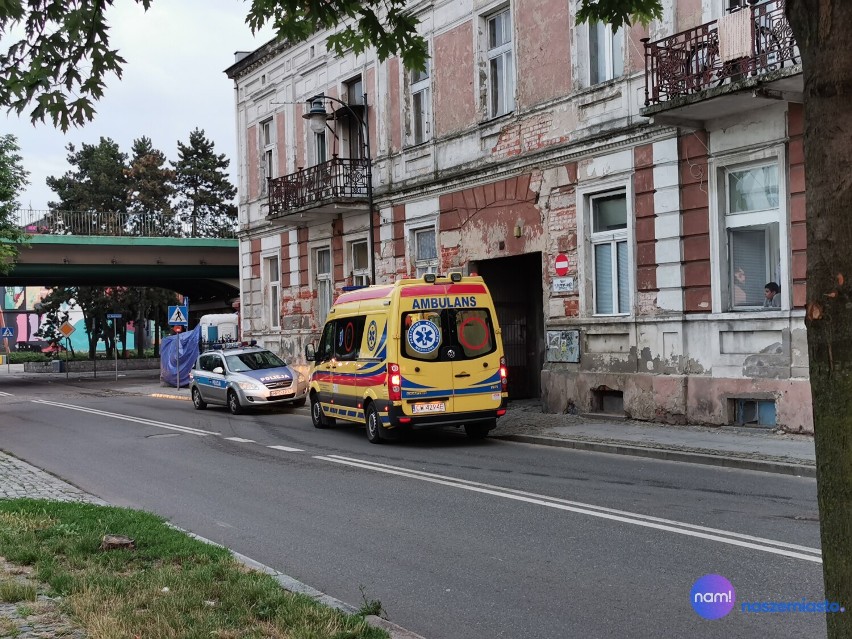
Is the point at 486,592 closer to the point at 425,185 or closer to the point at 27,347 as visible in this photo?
the point at 425,185

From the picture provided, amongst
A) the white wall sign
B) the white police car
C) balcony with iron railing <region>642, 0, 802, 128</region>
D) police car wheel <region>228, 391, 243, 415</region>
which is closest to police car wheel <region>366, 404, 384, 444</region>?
the white wall sign

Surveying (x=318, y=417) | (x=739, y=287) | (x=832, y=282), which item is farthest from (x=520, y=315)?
(x=832, y=282)

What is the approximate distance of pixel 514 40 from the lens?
19078 mm

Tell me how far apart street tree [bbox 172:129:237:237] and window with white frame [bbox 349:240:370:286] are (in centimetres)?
5162

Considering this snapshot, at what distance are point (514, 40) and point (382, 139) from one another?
574cm

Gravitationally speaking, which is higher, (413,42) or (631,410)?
(413,42)

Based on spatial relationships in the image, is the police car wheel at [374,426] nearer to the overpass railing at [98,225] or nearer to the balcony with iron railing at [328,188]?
the balcony with iron railing at [328,188]

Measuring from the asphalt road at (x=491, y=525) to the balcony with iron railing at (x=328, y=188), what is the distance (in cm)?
1047

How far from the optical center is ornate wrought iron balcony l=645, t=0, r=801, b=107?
12891 mm

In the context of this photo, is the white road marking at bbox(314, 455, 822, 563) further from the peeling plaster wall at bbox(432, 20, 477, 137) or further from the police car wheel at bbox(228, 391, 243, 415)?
the peeling plaster wall at bbox(432, 20, 477, 137)

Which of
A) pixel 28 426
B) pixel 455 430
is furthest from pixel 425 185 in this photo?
pixel 28 426

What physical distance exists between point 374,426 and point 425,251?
844 cm

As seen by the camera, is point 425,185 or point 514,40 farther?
point 425,185

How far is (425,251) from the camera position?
22.4 meters
